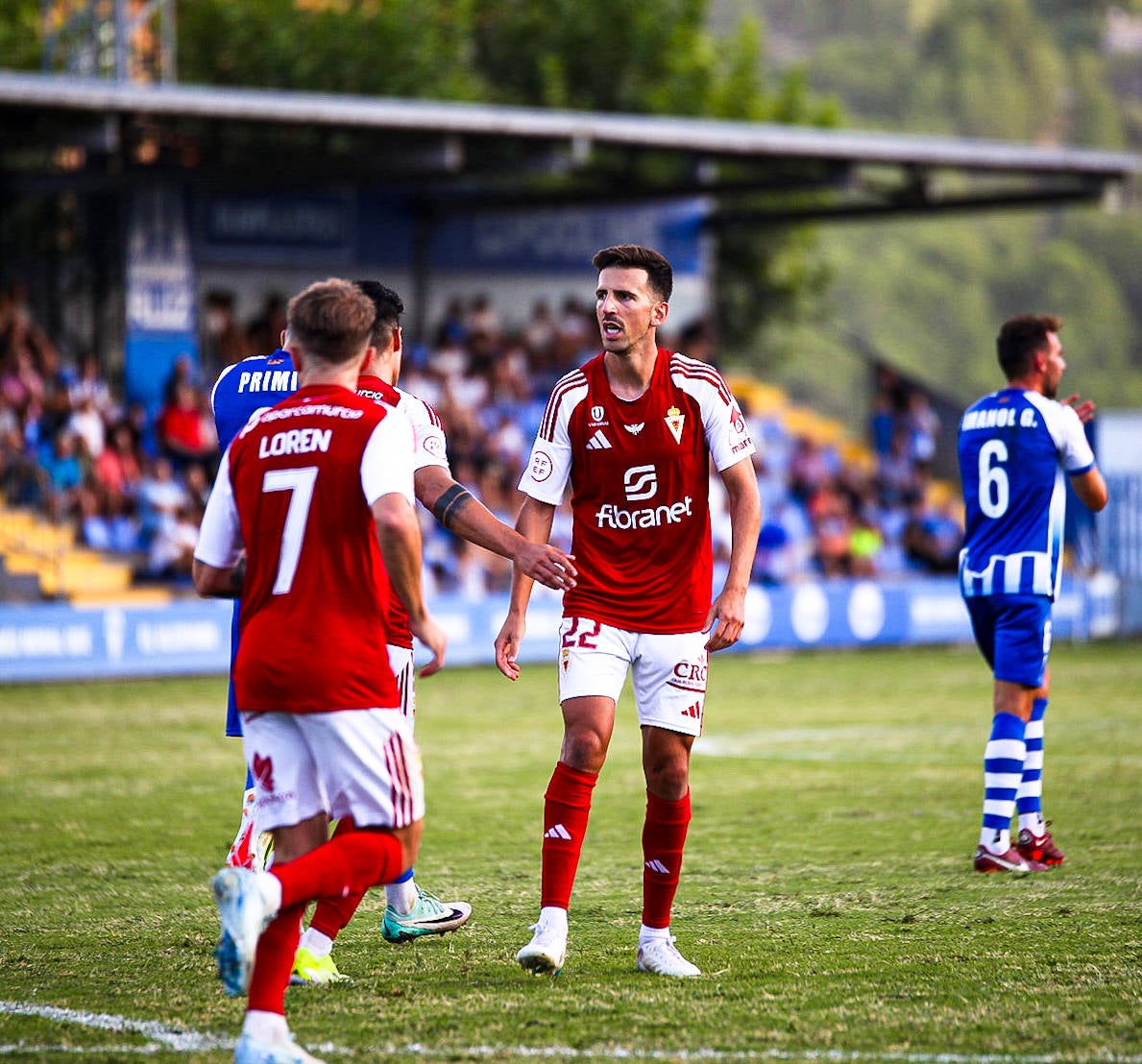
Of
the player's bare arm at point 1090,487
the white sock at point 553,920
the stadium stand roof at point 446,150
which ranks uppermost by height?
the stadium stand roof at point 446,150

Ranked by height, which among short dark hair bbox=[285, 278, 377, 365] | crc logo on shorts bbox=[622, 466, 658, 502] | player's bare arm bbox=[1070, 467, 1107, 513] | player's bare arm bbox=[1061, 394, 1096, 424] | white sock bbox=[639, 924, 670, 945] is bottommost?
white sock bbox=[639, 924, 670, 945]

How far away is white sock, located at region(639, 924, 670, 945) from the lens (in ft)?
19.0

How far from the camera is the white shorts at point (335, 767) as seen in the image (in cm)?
468

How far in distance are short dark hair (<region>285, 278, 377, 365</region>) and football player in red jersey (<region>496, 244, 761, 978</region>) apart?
1.28 m

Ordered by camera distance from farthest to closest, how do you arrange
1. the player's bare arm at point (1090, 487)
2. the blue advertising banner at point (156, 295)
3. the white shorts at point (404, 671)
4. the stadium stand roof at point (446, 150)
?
the blue advertising banner at point (156, 295) → the stadium stand roof at point (446, 150) → the player's bare arm at point (1090, 487) → the white shorts at point (404, 671)

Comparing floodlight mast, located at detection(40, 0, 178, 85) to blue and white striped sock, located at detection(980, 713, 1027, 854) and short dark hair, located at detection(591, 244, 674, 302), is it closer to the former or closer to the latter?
blue and white striped sock, located at detection(980, 713, 1027, 854)

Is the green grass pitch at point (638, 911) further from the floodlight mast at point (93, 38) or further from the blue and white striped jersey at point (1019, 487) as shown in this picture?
the floodlight mast at point (93, 38)

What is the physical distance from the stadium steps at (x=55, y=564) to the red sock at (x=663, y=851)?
1357cm

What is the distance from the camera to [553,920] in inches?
224

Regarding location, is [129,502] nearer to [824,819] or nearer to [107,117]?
Result: [107,117]

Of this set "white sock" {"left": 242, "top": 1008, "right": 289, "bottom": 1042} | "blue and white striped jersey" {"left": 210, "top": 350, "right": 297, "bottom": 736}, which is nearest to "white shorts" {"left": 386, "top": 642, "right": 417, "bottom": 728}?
"blue and white striped jersey" {"left": 210, "top": 350, "right": 297, "bottom": 736}

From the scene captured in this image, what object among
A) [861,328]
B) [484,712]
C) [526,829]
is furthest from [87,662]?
[861,328]

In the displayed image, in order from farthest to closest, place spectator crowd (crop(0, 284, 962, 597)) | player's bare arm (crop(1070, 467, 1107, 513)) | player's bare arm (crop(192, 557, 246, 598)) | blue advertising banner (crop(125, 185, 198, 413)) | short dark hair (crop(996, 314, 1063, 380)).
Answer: blue advertising banner (crop(125, 185, 198, 413)), spectator crowd (crop(0, 284, 962, 597)), short dark hair (crop(996, 314, 1063, 380)), player's bare arm (crop(1070, 467, 1107, 513)), player's bare arm (crop(192, 557, 246, 598))

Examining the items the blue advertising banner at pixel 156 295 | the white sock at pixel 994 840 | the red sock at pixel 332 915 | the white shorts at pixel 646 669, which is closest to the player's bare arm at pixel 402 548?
the red sock at pixel 332 915
